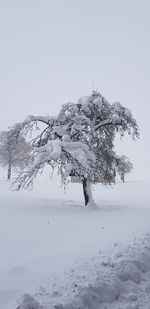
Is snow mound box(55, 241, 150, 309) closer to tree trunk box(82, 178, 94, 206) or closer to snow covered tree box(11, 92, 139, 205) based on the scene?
snow covered tree box(11, 92, 139, 205)

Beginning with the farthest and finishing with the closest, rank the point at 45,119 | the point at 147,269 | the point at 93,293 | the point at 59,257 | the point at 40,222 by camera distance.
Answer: the point at 45,119, the point at 40,222, the point at 59,257, the point at 147,269, the point at 93,293

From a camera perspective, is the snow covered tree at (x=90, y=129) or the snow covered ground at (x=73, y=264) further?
the snow covered tree at (x=90, y=129)

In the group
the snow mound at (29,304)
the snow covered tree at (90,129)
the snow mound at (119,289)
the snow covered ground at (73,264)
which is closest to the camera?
the snow mound at (29,304)

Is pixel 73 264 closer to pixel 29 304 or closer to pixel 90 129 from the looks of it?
pixel 29 304

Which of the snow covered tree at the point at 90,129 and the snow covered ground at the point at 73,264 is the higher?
the snow covered tree at the point at 90,129

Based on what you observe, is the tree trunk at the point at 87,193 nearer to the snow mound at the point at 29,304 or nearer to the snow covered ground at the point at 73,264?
the snow covered ground at the point at 73,264

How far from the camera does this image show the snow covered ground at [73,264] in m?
5.76

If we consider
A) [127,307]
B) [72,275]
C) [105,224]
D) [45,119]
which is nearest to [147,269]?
[72,275]

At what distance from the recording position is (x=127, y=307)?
5457mm

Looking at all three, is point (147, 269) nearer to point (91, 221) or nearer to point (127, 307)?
point (127, 307)

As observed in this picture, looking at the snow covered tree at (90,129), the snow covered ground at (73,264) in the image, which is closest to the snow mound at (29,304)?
the snow covered ground at (73,264)

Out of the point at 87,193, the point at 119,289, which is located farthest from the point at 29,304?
the point at 87,193

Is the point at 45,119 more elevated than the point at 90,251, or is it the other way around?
the point at 45,119

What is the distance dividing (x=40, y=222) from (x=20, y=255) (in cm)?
477
